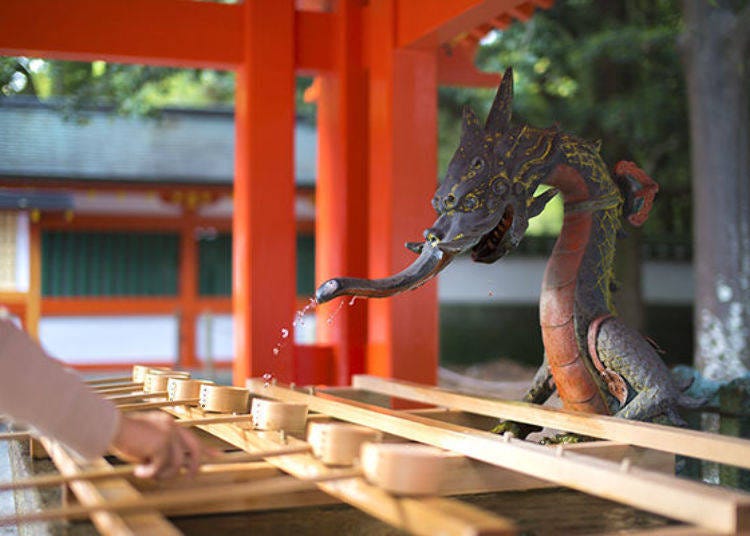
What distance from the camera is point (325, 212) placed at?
6.31m

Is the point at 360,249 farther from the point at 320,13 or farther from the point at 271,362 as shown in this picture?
the point at 320,13

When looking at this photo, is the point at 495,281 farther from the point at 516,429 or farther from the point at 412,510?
the point at 412,510

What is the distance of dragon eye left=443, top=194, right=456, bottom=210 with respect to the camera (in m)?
3.00

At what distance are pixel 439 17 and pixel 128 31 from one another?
1.87 metres

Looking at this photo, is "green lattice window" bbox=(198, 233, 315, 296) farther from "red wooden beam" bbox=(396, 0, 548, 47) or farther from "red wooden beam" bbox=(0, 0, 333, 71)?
"red wooden beam" bbox=(396, 0, 548, 47)

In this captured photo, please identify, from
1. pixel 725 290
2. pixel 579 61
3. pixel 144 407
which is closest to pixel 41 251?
pixel 579 61

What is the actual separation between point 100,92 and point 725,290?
6707 millimetres

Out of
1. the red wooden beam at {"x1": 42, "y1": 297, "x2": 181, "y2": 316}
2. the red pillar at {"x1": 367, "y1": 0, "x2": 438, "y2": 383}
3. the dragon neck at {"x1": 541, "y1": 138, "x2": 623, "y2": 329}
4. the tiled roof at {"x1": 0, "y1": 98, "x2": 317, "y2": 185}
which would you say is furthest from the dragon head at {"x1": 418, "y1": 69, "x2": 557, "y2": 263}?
the red wooden beam at {"x1": 42, "y1": 297, "x2": 181, "y2": 316}

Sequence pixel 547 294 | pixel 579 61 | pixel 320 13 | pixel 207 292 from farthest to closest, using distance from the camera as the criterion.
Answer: pixel 207 292 → pixel 579 61 → pixel 320 13 → pixel 547 294

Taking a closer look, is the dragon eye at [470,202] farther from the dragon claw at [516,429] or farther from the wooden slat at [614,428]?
the dragon claw at [516,429]

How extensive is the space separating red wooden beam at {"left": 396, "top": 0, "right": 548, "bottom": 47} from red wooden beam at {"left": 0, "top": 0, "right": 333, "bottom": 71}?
34.5 inches

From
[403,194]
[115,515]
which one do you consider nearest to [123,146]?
[403,194]

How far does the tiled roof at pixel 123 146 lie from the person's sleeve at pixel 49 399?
33.5ft

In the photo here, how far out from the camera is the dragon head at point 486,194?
298 centimetres
